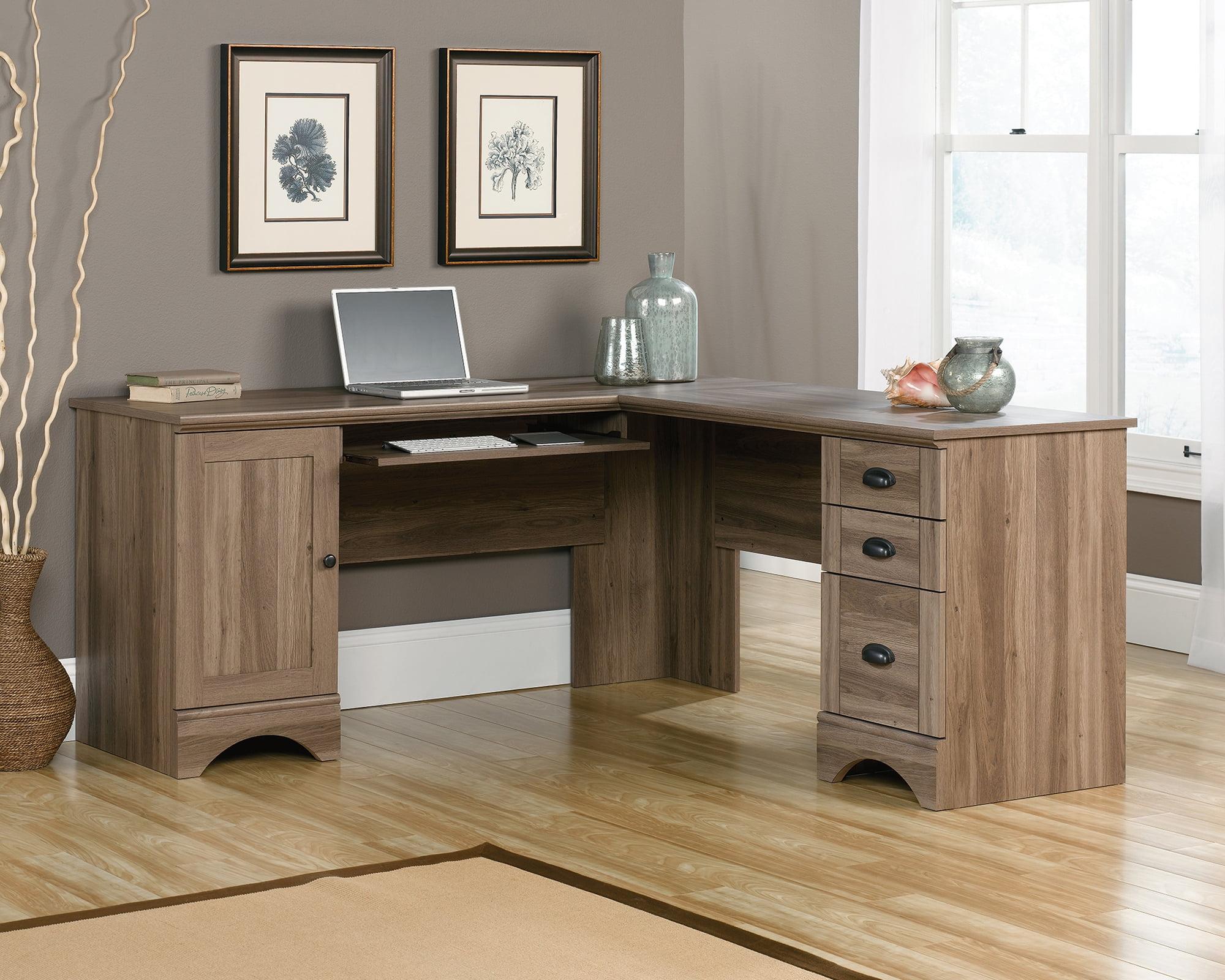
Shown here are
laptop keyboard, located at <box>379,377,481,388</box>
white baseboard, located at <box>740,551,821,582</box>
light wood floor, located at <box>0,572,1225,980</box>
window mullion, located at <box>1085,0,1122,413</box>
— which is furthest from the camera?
white baseboard, located at <box>740,551,821,582</box>

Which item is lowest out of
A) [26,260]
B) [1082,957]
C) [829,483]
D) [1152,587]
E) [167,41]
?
[1082,957]

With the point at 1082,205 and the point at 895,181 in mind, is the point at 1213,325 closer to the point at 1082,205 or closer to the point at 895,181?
the point at 1082,205

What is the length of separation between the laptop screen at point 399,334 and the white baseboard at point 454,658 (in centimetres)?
66

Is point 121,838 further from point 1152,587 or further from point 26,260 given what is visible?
point 1152,587

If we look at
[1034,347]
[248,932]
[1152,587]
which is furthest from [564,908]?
[1034,347]

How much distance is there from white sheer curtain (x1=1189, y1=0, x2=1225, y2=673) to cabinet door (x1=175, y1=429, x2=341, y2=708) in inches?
95.5

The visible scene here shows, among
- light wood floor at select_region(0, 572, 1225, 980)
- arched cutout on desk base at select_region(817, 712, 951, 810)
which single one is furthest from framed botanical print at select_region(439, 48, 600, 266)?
arched cutout on desk base at select_region(817, 712, 951, 810)

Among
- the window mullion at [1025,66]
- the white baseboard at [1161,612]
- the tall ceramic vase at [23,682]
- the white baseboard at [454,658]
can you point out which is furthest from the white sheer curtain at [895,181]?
the tall ceramic vase at [23,682]

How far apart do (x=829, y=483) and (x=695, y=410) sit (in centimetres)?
46

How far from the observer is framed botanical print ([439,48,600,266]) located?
4.68 m

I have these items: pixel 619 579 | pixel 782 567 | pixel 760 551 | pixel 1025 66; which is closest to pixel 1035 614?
pixel 760 551

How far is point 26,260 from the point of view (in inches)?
165

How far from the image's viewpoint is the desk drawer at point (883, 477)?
11.9 feet

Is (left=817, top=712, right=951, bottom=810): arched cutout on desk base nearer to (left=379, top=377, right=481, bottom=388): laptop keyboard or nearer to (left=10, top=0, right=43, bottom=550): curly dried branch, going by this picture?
(left=379, top=377, right=481, bottom=388): laptop keyboard
